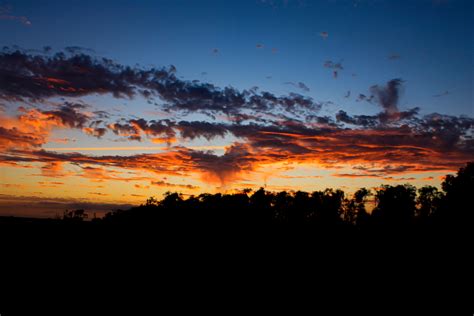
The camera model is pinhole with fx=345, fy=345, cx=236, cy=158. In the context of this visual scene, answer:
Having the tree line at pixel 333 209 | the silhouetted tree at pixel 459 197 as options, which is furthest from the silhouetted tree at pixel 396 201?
the silhouetted tree at pixel 459 197

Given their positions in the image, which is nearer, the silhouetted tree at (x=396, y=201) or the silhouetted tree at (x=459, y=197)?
the silhouetted tree at (x=459, y=197)

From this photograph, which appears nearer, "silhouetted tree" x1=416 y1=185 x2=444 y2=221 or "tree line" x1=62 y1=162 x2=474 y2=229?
"tree line" x1=62 y1=162 x2=474 y2=229

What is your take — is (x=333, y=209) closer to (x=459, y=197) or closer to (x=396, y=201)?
(x=396, y=201)

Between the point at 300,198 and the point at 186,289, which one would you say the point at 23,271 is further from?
the point at 300,198

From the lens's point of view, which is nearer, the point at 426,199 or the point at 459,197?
the point at 459,197

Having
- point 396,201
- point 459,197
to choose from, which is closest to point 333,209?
point 396,201

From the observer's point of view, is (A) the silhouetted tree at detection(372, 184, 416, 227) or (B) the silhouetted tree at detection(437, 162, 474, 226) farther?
(A) the silhouetted tree at detection(372, 184, 416, 227)

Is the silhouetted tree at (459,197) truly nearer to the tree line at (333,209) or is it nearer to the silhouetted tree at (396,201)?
the tree line at (333,209)

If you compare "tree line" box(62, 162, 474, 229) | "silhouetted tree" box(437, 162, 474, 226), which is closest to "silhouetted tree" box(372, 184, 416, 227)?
"tree line" box(62, 162, 474, 229)

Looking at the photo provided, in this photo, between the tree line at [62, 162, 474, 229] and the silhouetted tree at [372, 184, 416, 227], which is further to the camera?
the silhouetted tree at [372, 184, 416, 227]

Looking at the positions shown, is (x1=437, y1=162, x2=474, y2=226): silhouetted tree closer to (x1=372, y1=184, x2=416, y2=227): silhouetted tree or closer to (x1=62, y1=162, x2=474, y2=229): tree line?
(x1=62, y1=162, x2=474, y2=229): tree line

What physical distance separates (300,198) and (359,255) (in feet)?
315

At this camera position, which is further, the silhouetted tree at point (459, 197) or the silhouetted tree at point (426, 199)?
the silhouetted tree at point (426, 199)

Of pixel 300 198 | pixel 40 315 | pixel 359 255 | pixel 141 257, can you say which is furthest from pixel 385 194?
pixel 40 315
